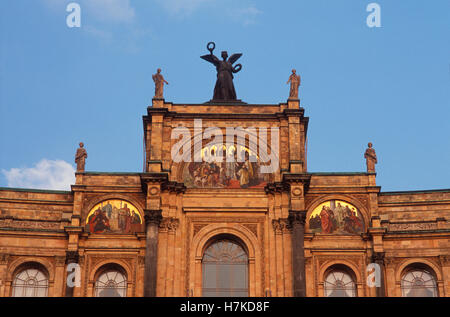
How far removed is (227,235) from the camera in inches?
1730

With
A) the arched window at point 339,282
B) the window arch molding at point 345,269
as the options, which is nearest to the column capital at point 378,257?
the window arch molding at point 345,269

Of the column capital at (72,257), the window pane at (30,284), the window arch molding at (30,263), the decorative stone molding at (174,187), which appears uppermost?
the decorative stone molding at (174,187)

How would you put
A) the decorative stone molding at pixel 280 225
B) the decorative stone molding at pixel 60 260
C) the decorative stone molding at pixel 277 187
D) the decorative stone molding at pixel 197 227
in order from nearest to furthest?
the decorative stone molding at pixel 60 260 < the decorative stone molding at pixel 280 225 < the decorative stone molding at pixel 197 227 < the decorative stone molding at pixel 277 187

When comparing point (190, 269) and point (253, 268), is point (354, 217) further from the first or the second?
point (190, 269)

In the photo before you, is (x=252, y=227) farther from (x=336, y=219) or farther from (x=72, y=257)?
(x=72, y=257)

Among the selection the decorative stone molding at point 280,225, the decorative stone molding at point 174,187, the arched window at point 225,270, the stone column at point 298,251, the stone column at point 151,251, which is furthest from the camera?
the decorative stone molding at point 174,187

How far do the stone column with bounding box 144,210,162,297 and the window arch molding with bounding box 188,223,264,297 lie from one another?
7.42ft

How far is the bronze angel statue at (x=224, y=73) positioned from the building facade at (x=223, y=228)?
3.43 metres

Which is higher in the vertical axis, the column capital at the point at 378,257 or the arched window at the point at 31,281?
the column capital at the point at 378,257

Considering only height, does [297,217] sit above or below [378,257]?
above

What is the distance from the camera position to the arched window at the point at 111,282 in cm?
4288

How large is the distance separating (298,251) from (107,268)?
10.5m

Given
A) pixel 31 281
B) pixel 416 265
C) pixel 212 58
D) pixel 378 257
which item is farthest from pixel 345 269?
pixel 31 281

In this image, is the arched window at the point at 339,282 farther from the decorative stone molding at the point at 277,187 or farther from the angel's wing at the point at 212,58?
the angel's wing at the point at 212,58
